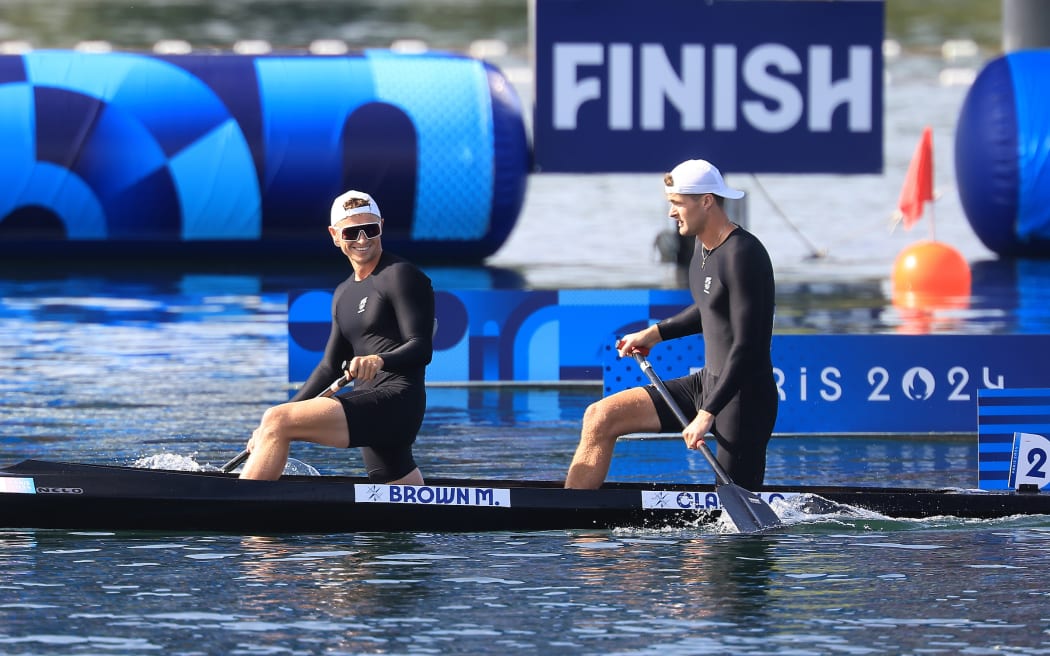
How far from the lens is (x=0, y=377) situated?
16.0m

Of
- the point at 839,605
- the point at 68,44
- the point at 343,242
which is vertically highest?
the point at 68,44

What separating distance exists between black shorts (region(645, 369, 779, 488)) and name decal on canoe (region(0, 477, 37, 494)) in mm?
2899

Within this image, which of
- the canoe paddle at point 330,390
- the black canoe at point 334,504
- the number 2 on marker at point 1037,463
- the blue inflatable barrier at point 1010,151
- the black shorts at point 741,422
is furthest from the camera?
the blue inflatable barrier at point 1010,151

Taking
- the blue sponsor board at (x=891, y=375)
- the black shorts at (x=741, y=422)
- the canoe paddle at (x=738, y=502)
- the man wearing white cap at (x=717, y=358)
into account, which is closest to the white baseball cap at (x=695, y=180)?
the man wearing white cap at (x=717, y=358)

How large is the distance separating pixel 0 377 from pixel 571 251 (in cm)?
1218

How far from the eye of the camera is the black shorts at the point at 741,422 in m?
9.70

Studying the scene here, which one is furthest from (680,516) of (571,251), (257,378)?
(571,251)

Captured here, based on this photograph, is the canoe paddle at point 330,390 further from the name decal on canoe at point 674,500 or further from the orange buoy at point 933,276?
the orange buoy at point 933,276

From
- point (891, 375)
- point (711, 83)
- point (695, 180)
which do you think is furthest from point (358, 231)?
point (711, 83)

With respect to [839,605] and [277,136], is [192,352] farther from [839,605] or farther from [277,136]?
[839,605]

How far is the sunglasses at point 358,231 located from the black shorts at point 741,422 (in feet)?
4.85

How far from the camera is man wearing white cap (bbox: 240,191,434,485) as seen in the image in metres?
9.72

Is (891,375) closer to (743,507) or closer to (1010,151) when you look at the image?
(743,507)

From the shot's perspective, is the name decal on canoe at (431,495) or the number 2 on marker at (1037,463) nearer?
the name decal on canoe at (431,495)
